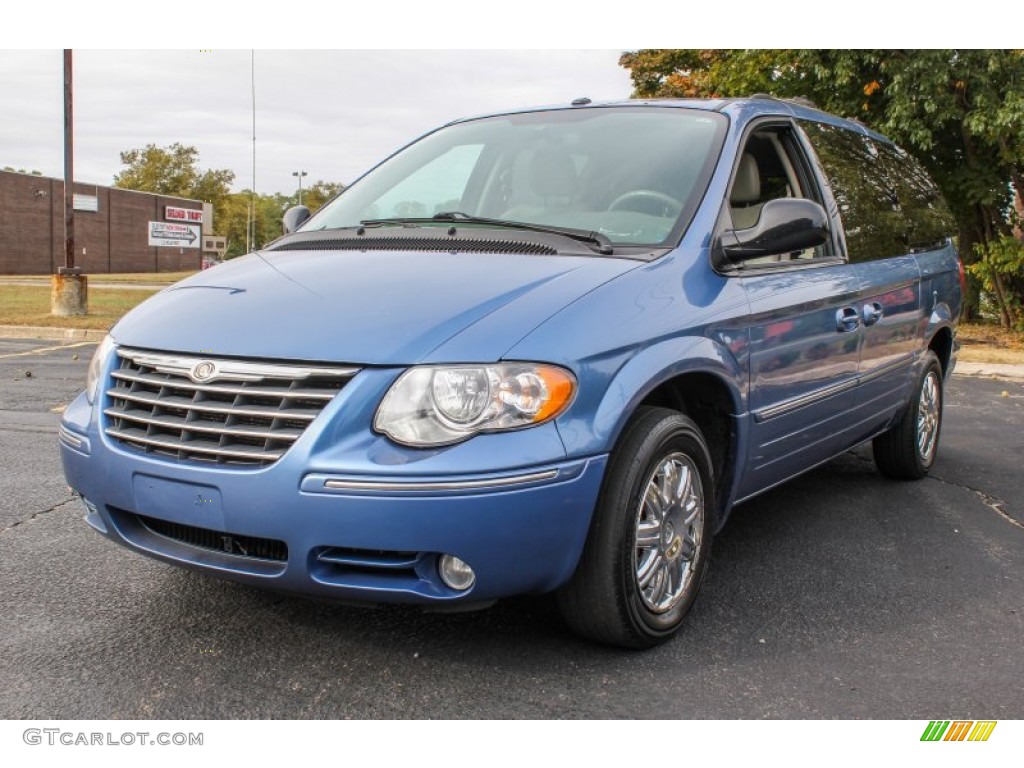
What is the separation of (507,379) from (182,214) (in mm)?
69147

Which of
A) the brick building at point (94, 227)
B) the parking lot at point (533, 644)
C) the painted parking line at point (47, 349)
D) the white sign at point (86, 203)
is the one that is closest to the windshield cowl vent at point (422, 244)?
the parking lot at point (533, 644)

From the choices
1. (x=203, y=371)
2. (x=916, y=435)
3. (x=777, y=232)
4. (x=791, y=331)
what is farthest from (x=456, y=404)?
(x=916, y=435)

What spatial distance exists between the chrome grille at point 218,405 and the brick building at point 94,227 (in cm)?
4419

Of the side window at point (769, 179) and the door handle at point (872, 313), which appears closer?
the side window at point (769, 179)

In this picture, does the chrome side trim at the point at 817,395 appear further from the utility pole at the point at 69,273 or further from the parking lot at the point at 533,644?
the utility pole at the point at 69,273

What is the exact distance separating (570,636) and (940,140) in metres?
13.6

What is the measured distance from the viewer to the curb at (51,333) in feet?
44.9

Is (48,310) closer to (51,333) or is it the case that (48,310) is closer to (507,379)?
(51,333)

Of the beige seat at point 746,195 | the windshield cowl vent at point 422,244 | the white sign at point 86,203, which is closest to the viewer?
the windshield cowl vent at point 422,244

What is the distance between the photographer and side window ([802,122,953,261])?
476cm

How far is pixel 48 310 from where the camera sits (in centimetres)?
1736

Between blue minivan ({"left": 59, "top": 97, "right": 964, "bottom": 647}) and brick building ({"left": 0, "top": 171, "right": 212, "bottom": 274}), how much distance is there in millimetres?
43841
